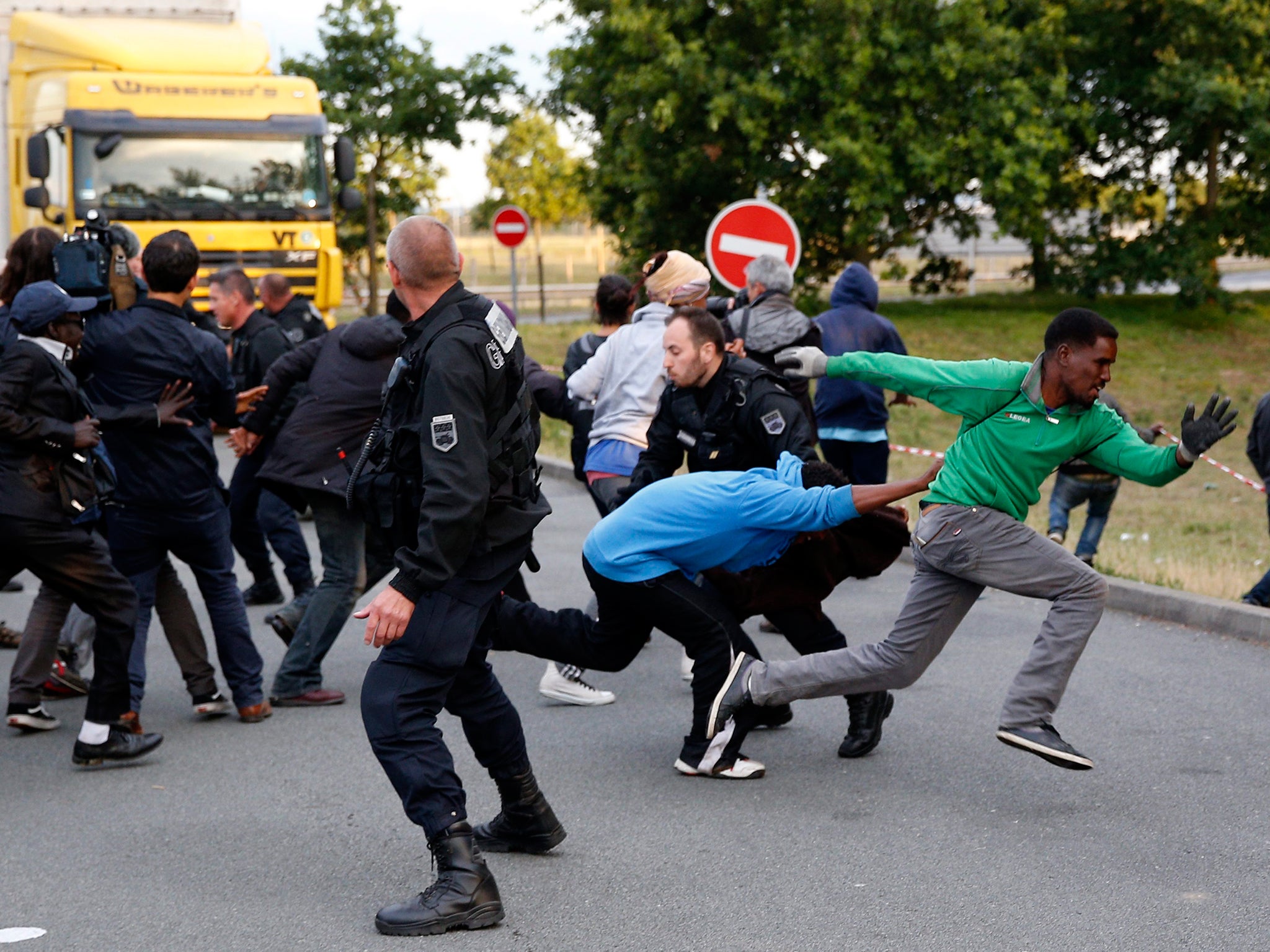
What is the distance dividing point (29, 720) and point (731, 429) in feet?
9.97

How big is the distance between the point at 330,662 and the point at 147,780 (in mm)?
1874

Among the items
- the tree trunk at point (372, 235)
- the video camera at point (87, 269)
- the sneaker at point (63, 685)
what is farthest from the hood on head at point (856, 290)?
the tree trunk at point (372, 235)

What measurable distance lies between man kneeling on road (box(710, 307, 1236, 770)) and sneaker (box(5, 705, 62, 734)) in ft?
9.38

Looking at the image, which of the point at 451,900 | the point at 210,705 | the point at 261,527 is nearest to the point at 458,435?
the point at 451,900

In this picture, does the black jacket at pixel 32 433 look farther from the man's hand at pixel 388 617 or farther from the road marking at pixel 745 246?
the road marking at pixel 745 246

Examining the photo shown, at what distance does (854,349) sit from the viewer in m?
9.15

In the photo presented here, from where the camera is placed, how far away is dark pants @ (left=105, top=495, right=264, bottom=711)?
242 inches

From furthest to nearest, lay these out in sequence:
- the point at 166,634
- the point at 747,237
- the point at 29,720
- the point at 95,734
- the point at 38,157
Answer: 1. the point at 38,157
2. the point at 747,237
3. the point at 166,634
4. the point at 29,720
5. the point at 95,734

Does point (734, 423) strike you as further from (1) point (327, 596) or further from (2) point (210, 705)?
(2) point (210, 705)

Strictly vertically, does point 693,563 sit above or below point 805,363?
below

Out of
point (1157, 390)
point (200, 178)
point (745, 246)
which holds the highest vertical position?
point (200, 178)

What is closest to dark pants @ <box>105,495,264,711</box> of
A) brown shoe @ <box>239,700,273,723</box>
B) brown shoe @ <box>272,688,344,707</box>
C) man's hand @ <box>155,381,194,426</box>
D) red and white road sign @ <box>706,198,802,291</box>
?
brown shoe @ <box>239,700,273,723</box>

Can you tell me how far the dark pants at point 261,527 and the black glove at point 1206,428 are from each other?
5.00 m

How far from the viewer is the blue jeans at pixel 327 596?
671 cm
